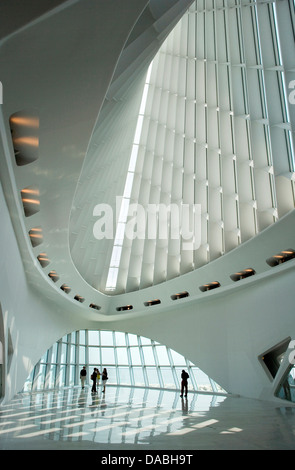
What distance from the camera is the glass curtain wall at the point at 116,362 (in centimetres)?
2391

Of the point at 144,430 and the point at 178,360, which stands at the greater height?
the point at 178,360

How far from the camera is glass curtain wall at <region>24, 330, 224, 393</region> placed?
23.9 metres

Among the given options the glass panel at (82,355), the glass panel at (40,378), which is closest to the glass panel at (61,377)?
the glass panel at (40,378)

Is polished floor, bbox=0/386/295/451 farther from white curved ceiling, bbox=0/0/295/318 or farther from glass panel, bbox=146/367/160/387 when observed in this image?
glass panel, bbox=146/367/160/387

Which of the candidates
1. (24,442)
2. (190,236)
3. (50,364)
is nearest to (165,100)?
(190,236)

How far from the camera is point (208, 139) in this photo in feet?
48.6

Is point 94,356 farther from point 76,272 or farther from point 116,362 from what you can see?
point 76,272

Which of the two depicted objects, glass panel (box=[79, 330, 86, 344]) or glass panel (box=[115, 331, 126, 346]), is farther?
glass panel (box=[115, 331, 126, 346])

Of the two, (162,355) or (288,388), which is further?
(162,355)

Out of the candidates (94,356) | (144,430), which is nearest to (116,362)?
(94,356)

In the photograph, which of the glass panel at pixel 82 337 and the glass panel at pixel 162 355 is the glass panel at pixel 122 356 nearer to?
the glass panel at pixel 82 337

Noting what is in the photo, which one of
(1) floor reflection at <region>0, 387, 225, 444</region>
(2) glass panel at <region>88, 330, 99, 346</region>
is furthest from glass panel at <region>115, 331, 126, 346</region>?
(1) floor reflection at <region>0, 387, 225, 444</region>

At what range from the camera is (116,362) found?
96.2 feet

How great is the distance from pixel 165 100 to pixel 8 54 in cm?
1232
